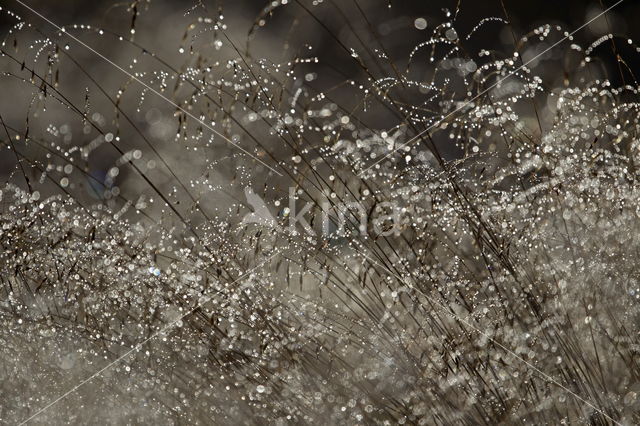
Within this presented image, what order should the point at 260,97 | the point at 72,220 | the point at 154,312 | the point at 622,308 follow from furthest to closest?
the point at 72,220 → the point at 260,97 → the point at 154,312 → the point at 622,308

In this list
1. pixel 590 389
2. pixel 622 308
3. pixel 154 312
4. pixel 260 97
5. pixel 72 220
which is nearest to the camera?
pixel 590 389

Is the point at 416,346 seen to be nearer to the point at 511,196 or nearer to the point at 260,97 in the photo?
the point at 511,196

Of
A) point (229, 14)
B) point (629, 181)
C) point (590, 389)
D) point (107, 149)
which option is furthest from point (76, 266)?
point (229, 14)

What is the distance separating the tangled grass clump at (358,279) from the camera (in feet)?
4.89

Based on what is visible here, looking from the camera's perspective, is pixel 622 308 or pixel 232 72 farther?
pixel 232 72

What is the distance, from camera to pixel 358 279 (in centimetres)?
169

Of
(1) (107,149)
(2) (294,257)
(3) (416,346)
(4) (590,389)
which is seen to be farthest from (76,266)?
(1) (107,149)

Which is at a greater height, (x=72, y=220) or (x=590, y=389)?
(x=72, y=220)

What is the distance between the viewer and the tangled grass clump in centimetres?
149

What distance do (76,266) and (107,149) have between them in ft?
12.5

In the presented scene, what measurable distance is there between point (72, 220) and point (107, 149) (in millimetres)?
3643

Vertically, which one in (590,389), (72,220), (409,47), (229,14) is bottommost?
(590,389)

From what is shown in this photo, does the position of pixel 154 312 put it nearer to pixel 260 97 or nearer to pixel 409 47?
pixel 260 97

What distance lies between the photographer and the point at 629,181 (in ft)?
6.05
